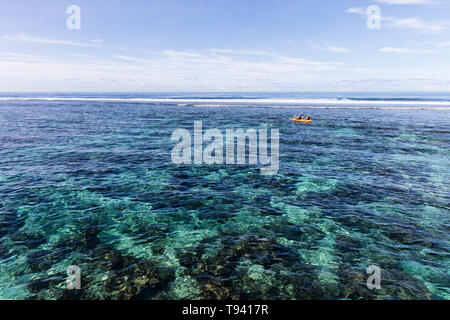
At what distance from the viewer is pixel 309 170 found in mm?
24078

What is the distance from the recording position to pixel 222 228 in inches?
552

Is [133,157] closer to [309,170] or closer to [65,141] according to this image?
[65,141]

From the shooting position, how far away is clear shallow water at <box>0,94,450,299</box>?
9891 mm

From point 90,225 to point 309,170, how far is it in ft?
66.0

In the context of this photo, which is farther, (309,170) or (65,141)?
(65,141)

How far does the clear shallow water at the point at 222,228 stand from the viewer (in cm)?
989

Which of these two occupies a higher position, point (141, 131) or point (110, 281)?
point (141, 131)

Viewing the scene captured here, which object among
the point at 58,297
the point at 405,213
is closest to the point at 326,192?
the point at 405,213

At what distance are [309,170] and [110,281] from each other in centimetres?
2027
